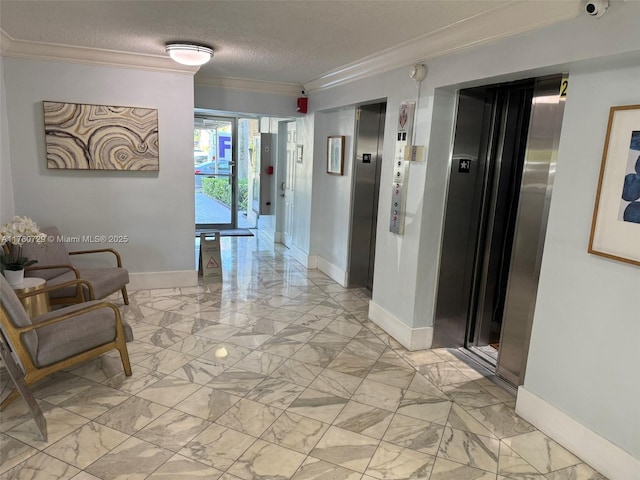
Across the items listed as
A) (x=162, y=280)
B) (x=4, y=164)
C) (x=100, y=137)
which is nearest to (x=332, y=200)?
(x=162, y=280)

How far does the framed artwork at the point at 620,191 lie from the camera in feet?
6.87

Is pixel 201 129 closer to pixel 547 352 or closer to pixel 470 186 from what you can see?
pixel 470 186

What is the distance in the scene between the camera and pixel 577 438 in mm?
2443

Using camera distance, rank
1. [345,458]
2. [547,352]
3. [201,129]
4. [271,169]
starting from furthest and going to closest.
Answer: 1. [201,129]
2. [271,169]
3. [547,352]
4. [345,458]

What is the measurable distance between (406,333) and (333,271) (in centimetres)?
200

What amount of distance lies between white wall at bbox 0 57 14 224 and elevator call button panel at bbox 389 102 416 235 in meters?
3.53

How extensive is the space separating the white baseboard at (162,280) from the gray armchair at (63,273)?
62 cm

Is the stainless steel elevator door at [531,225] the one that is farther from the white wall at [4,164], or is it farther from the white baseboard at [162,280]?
the white wall at [4,164]

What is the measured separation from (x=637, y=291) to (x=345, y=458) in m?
1.72

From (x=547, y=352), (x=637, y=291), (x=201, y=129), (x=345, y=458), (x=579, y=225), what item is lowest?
(x=345, y=458)

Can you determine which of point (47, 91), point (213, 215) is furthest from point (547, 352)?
point (213, 215)

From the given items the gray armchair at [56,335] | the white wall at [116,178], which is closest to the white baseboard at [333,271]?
the white wall at [116,178]

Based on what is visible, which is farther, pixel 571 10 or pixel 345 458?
pixel 345 458

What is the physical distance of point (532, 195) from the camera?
9.65ft
